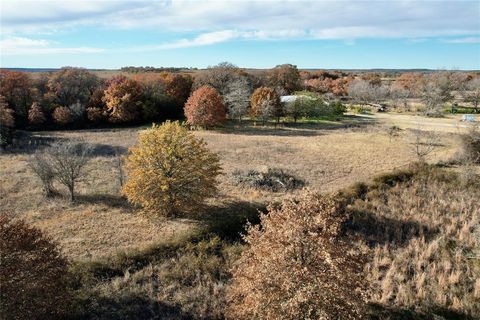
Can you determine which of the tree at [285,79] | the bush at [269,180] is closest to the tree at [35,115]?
the bush at [269,180]

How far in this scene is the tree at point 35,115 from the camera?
62.8 metres

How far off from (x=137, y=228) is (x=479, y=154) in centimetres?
3474

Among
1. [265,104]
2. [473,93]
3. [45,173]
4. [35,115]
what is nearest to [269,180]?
[45,173]

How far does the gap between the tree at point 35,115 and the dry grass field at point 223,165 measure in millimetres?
3566

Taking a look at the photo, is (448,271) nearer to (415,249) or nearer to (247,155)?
(415,249)

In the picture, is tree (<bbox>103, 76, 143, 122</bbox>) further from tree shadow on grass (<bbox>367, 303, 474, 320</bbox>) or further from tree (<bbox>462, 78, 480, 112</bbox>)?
tree (<bbox>462, 78, 480, 112</bbox>)

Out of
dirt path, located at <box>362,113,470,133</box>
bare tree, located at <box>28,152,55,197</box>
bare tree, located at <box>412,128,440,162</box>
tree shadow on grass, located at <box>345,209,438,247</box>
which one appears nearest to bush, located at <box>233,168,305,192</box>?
tree shadow on grass, located at <box>345,209,438,247</box>

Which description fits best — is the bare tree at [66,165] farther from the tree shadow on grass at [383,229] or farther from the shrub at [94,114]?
the shrub at [94,114]

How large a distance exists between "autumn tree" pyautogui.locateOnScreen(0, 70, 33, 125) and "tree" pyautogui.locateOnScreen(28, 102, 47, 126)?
313 cm

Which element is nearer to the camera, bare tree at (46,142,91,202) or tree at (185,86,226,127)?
bare tree at (46,142,91,202)

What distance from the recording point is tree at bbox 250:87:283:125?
65875mm

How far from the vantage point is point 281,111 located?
70.1m

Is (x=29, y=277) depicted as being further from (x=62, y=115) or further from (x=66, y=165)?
(x=62, y=115)

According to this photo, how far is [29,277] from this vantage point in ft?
50.3
